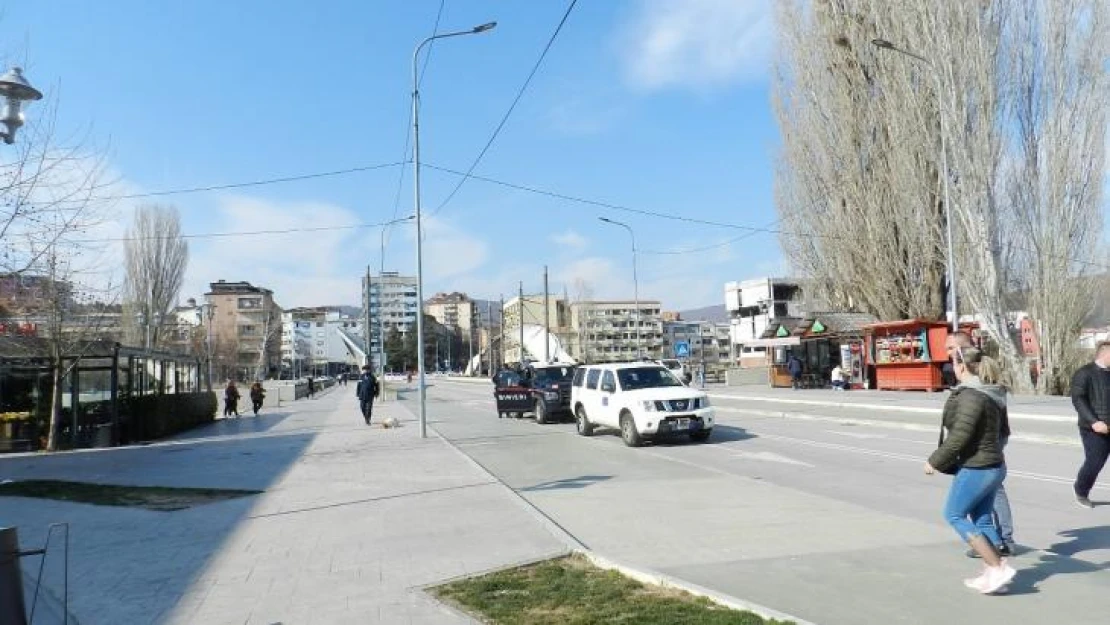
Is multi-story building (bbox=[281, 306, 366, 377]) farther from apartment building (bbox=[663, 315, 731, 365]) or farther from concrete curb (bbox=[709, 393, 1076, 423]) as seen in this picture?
concrete curb (bbox=[709, 393, 1076, 423])

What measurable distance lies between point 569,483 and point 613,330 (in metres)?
128

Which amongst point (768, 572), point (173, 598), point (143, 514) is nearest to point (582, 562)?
point (768, 572)

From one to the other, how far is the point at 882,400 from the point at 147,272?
49720 millimetres

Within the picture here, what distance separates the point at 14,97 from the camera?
9.30 m

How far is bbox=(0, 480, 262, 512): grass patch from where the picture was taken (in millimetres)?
12016

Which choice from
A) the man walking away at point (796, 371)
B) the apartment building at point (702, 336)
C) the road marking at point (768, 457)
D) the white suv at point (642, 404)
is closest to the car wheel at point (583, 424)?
the white suv at point (642, 404)

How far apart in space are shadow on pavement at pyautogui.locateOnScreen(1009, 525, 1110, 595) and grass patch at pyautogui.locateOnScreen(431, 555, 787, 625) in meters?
2.25

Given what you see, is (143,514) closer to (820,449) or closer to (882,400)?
(820,449)

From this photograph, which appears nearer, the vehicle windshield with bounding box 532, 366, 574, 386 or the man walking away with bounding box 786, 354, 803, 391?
the vehicle windshield with bounding box 532, 366, 574, 386

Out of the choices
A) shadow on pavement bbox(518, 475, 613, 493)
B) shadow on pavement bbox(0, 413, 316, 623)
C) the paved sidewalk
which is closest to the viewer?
the paved sidewalk

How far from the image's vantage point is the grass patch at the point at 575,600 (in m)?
5.30

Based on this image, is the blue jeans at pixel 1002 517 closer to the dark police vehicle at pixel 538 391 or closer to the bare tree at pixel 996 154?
the dark police vehicle at pixel 538 391

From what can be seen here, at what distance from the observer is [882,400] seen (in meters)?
25.8

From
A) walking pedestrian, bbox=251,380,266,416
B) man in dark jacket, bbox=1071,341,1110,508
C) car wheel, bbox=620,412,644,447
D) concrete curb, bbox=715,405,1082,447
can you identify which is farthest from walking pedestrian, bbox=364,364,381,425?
man in dark jacket, bbox=1071,341,1110,508
